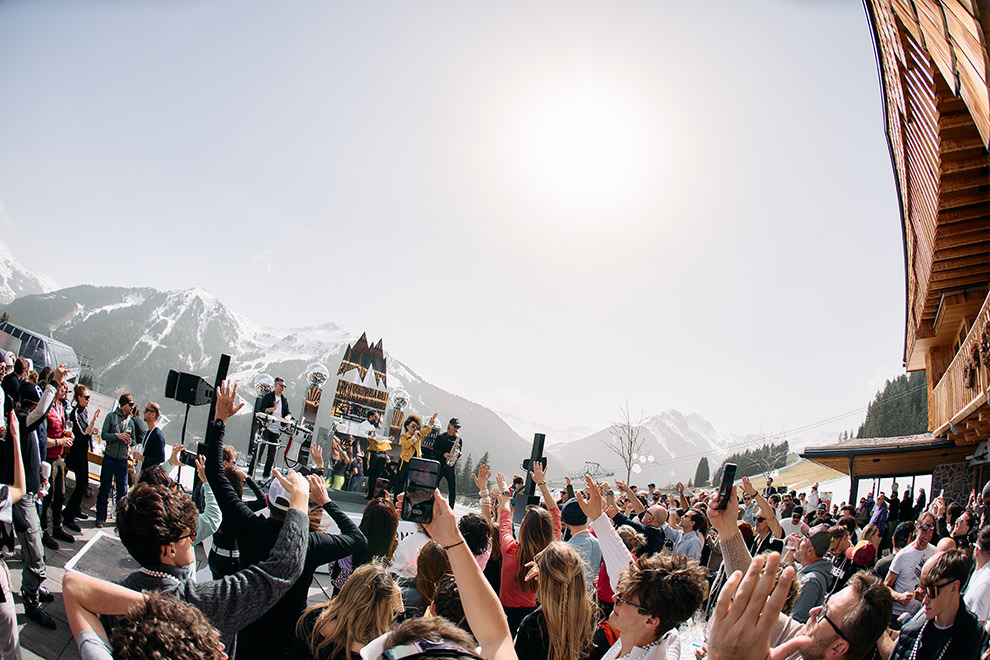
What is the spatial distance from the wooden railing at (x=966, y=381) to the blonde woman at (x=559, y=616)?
9358 millimetres

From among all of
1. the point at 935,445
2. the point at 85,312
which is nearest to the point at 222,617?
the point at 935,445

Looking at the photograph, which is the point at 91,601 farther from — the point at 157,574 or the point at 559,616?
the point at 559,616

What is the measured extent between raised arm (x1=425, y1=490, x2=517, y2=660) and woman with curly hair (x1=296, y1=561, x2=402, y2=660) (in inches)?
44.3

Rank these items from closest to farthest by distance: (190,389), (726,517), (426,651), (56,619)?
(426,651)
(726,517)
(56,619)
(190,389)

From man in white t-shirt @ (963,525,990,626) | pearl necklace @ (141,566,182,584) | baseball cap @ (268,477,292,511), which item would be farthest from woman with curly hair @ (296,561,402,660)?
man in white t-shirt @ (963,525,990,626)

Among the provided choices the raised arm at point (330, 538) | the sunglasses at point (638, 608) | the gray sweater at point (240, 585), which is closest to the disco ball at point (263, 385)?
the raised arm at point (330, 538)

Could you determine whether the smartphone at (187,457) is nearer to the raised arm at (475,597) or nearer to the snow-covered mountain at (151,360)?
the raised arm at (475,597)

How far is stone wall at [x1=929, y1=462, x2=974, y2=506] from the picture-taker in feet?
63.1

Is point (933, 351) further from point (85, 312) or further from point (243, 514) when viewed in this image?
point (85, 312)

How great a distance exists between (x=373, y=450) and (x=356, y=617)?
1520 cm

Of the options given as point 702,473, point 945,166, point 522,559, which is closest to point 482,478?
point 522,559

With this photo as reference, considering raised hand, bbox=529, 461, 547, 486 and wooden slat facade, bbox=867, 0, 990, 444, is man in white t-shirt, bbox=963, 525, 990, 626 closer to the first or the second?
wooden slat facade, bbox=867, 0, 990, 444

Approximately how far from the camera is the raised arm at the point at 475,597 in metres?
1.76

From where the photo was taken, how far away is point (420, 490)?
2.78 metres
